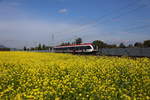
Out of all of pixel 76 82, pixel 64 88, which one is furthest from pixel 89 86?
pixel 64 88

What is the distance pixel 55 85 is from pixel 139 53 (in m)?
28.9

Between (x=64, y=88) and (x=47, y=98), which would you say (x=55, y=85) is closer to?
(x=64, y=88)

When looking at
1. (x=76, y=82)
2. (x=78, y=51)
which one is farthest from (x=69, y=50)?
(x=76, y=82)

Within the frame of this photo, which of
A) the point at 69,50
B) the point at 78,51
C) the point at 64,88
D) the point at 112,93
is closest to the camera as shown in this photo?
the point at 112,93

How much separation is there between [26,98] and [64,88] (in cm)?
118

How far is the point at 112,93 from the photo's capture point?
4.45 meters

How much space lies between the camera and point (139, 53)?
3127 centimetres

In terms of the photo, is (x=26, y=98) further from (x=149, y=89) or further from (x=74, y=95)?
(x=149, y=89)

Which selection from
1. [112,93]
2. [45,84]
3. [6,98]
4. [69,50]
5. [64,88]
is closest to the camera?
[6,98]

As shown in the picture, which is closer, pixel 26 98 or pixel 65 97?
pixel 26 98

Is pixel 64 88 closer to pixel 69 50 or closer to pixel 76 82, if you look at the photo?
pixel 76 82

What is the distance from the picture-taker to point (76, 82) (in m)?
5.69

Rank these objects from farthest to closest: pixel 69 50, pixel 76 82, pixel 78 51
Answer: pixel 69 50 → pixel 78 51 → pixel 76 82

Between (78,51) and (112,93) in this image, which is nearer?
(112,93)
